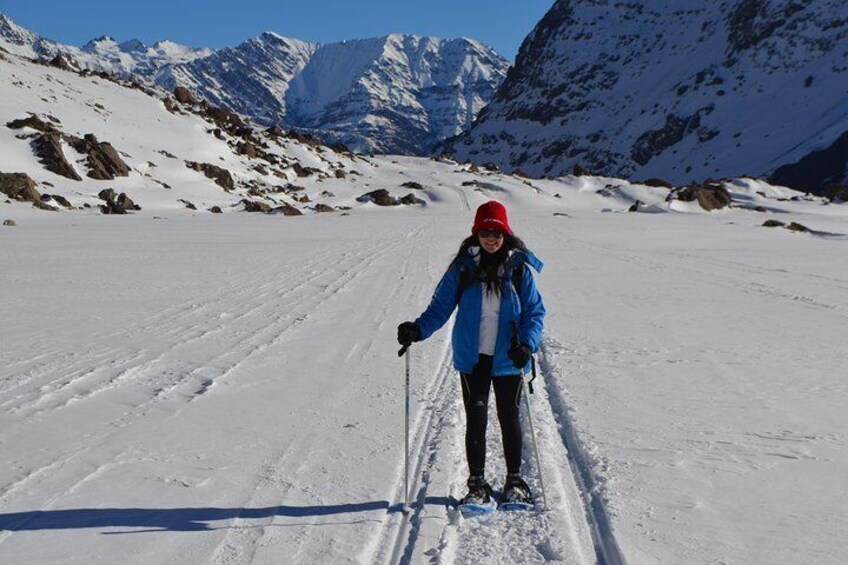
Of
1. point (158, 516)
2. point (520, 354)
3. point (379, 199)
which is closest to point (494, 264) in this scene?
point (520, 354)

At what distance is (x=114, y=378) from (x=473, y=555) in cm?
480

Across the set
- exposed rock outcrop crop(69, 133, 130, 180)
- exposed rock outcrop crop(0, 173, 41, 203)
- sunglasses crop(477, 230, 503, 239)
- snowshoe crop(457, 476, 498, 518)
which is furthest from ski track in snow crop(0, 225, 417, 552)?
exposed rock outcrop crop(69, 133, 130, 180)

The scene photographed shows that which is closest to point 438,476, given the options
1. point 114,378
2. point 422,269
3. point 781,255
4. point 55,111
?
point 114,378

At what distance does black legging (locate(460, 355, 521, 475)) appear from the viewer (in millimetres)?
4133

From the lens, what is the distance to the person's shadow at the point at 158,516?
384 cm

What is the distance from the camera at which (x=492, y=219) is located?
389 centimetres

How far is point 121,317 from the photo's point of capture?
1018cm

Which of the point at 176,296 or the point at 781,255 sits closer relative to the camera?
the point at 176,296

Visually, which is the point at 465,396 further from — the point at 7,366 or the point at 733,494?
the point at 7,366

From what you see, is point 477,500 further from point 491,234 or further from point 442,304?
point 491,234

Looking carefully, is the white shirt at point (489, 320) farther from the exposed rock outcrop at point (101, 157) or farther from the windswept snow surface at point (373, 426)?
the exposed rock outcrop at point (101, 157)

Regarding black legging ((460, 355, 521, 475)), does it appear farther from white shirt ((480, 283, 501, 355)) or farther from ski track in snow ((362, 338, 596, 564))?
ski track in snow ((362, 338, 596, 564))

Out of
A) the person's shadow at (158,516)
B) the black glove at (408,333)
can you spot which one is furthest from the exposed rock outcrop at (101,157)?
the black glove at (408,333)

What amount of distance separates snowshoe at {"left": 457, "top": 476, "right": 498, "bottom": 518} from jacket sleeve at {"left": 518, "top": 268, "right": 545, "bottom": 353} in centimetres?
89
